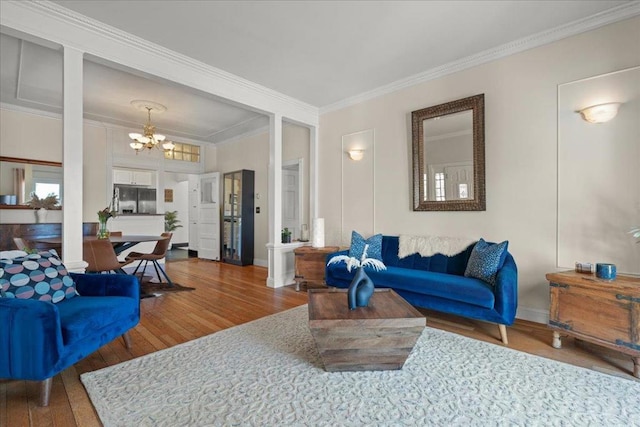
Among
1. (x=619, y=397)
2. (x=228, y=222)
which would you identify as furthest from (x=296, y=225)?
(x=619, y=397)

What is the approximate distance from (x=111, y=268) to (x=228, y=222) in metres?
3.25

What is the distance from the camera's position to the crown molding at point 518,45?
8.79 ft

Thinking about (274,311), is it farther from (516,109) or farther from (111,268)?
(516,109)

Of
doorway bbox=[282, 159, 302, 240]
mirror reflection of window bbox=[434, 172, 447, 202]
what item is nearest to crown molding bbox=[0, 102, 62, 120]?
doorway bbox=[282, 159, 302, 240]

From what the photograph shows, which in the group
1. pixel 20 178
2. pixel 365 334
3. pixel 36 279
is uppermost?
pixel 20 178

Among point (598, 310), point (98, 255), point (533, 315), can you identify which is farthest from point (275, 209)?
point (598, 310)

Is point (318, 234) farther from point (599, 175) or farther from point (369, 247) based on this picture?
point (599, 175)

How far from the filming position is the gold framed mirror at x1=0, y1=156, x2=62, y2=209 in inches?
192

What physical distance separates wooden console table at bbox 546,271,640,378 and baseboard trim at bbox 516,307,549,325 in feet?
1.83

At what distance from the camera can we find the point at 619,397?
183cm

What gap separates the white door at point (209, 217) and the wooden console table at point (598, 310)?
6.38m

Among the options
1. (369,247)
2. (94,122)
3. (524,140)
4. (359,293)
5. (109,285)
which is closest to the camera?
(359,293)

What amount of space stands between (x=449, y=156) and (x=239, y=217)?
4489 millimetres

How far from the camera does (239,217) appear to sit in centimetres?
659
